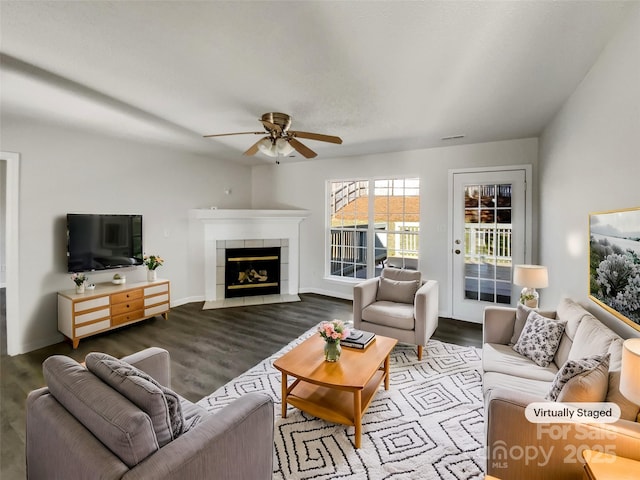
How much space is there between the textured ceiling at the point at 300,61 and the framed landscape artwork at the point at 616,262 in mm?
1148

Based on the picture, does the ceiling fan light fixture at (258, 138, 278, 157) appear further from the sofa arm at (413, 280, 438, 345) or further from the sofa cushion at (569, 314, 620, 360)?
the sofa cushion at (569, 314, 620, 360)

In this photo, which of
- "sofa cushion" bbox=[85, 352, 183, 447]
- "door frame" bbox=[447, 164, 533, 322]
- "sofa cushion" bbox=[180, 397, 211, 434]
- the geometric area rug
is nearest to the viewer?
"sofa cushion" bbox=[85, 352, 183, 447]

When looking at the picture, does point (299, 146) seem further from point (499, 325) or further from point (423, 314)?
point (499, 325)

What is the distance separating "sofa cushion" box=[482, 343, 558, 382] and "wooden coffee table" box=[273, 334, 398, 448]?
0.76m

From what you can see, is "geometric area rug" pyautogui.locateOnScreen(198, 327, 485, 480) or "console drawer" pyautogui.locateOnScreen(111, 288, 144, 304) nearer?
"geometric area rug" pyautogui.locateOnScreen(198, 327, 485, 480)

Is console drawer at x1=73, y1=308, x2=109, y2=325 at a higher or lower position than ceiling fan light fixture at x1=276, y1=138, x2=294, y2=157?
lower

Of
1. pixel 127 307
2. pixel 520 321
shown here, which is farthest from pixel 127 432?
pixel 127 307

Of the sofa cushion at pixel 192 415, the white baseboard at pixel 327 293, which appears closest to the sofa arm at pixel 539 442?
the sofa cushion at pixel 192 415

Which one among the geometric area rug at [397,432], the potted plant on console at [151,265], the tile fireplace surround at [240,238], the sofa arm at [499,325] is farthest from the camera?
the tile fireplace surround at [240,238]

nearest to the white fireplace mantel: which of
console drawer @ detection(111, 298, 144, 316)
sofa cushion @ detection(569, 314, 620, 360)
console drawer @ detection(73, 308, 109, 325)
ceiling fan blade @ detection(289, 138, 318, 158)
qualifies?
console drawer @ detection(111, 298, 144, 316)

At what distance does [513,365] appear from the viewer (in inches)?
85.1

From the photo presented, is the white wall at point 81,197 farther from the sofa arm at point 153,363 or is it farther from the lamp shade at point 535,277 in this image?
the lamp shade at point 535,277

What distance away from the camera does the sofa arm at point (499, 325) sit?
2.59 m

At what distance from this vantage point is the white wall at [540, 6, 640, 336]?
1.72 metres
